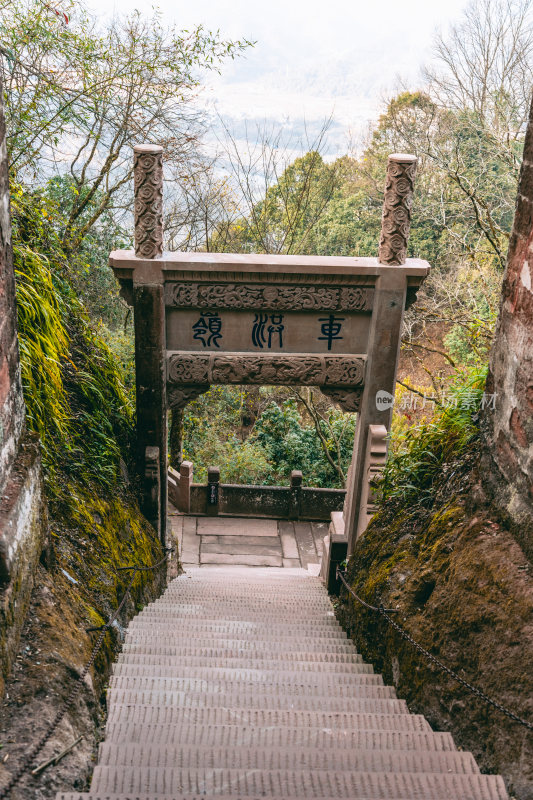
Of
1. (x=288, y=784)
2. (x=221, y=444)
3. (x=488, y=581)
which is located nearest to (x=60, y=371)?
(x=488, y=581)

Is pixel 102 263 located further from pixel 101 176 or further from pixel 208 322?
pixel 208 322

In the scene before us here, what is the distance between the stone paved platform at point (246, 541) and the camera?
973cm

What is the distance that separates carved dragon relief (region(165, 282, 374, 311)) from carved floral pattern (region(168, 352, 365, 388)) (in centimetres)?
48

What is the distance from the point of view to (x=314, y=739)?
8.21 ft

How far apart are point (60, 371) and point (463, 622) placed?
3.79 meters

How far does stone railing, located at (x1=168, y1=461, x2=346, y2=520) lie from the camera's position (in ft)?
35.5

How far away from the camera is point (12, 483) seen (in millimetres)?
2895

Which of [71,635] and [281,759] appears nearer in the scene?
[281,759]

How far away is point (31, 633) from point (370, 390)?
4.13 meters

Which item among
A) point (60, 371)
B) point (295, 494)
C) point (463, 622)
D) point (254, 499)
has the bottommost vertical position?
point (254, 499)

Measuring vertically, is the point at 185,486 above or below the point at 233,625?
below

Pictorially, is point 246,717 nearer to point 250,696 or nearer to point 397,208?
point 250,696

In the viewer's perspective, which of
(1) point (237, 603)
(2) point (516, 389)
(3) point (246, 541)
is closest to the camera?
(2) point (516, 389)

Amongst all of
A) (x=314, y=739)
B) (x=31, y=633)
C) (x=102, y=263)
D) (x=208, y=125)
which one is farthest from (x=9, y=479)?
(x=208, y=125)
